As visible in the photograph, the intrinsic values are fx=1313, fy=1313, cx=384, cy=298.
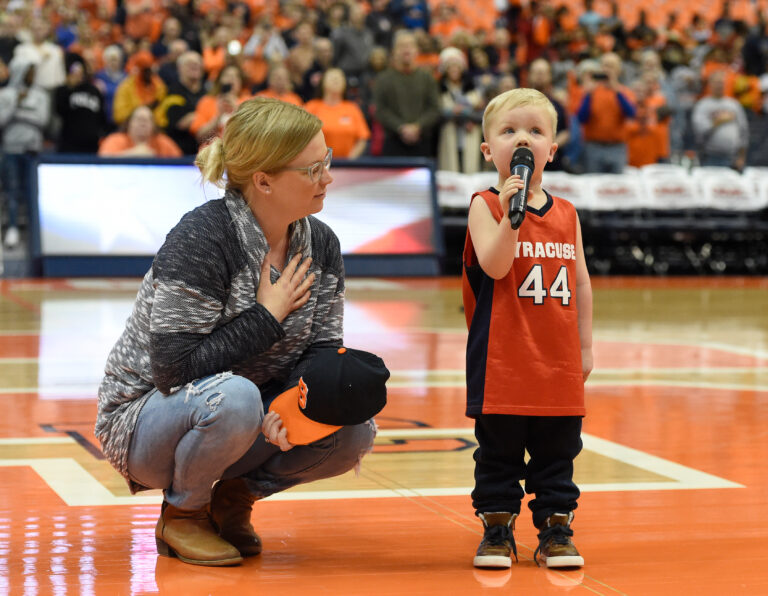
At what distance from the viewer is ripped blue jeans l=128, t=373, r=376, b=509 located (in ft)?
10.4

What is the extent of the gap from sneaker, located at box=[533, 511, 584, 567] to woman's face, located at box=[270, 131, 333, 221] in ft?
3.35

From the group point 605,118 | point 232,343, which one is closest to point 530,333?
point 232,343

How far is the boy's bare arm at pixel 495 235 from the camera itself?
3.26 meters

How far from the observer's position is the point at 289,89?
1348cm

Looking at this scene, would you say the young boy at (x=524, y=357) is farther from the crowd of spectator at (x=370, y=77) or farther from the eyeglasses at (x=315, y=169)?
the crowd of spectator at (x=370, y=77)

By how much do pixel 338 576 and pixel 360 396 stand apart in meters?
0.47

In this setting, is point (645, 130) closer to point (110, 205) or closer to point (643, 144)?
point (643, 144)

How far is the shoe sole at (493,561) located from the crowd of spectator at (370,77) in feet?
32.5

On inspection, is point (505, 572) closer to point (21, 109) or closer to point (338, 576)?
point (338, 576)

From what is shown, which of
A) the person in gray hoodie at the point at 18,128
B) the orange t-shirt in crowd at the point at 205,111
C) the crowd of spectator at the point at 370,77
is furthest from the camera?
the crowd of spectator at the point at 370,77

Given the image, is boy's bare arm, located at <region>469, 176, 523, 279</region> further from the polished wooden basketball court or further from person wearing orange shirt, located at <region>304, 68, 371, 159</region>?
person wearing orange shirt, located at <region>304, 68, 371, 159</region>

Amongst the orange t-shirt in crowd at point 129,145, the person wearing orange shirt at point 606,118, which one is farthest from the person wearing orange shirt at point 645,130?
the orange t-shirt in crowd at point 129,145

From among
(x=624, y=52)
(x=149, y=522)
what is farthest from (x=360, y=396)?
(x=624, y=52)

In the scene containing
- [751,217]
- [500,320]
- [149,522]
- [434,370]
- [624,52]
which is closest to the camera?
[500,320]
